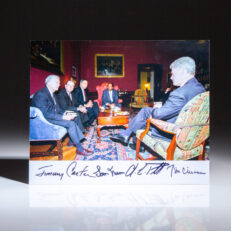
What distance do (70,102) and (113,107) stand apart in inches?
26.0

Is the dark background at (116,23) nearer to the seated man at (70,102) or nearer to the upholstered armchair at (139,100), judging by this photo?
the seated man at (70,102)

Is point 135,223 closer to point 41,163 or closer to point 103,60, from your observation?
point 41,163

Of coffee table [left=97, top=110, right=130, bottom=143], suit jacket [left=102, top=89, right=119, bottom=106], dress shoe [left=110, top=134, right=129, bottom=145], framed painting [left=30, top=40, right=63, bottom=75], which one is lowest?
dress shoe [left=110, top=134, right=129, bottom=145]

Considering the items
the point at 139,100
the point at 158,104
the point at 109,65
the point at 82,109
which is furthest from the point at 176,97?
the point at 82,109

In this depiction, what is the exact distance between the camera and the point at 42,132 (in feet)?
10.5

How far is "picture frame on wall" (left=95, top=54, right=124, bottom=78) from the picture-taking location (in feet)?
10.7

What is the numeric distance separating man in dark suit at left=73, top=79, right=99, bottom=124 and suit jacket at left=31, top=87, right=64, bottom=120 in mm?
338

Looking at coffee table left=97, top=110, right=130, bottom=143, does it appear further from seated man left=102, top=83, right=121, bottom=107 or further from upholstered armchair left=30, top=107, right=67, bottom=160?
upholstered armchair left=30, top=107, right=67, bottom=160

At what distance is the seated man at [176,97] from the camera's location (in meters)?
3.05

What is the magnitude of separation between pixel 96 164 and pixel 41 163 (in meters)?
0.82

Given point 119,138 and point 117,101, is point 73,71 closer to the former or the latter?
point 117,101

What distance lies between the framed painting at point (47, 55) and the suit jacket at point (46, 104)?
34cm
